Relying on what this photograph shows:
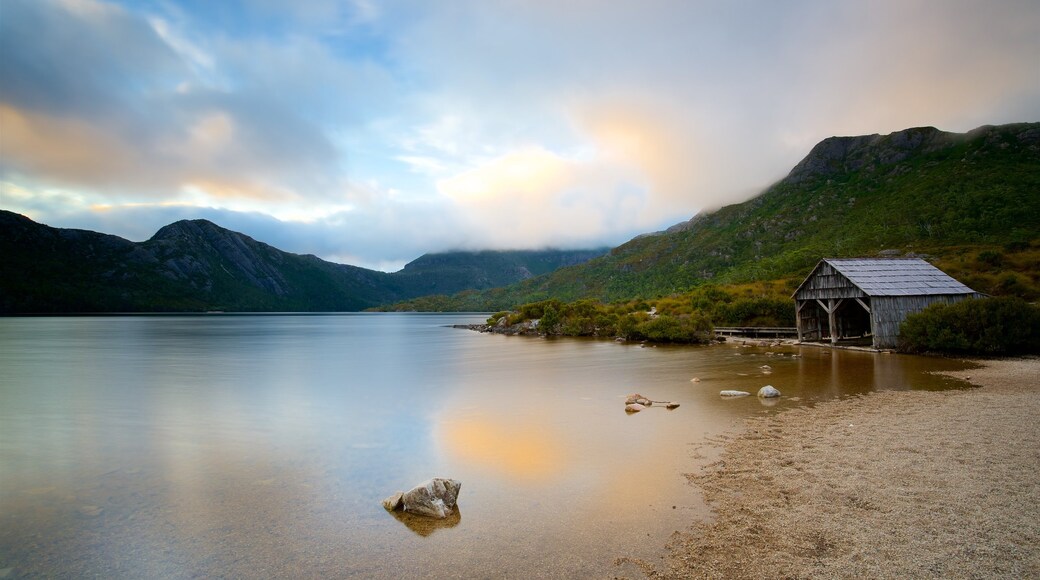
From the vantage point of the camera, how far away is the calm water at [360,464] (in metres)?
8.00

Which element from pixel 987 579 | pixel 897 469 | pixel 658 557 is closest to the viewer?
pixel 987 579

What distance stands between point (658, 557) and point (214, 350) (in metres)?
55.6

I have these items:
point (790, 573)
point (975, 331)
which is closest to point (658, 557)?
point (790, 573)

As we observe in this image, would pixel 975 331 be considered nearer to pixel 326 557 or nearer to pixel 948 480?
pixel 948 480

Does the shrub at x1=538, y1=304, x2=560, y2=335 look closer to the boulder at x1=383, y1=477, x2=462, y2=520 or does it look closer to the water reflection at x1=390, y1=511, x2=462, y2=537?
the boulder at x1=383, y1=477, x2=462, y2=520

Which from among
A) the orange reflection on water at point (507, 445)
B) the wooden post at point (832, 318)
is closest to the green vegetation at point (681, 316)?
the wooden post at point (832, 318)

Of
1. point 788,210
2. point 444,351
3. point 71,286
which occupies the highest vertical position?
point 788,210

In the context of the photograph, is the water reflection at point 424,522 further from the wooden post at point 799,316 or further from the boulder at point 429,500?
the wooden post at point 799,316

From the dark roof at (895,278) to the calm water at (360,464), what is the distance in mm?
5058

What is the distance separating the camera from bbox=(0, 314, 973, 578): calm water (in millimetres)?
7996

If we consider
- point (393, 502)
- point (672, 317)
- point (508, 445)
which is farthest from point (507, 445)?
point (672, 317)

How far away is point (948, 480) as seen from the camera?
9.23 meters

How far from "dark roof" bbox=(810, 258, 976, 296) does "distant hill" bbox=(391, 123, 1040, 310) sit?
4120 centimetres

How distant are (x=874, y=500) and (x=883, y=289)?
30144mm
